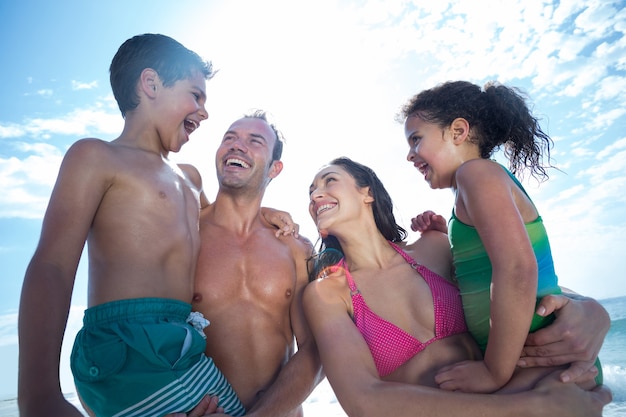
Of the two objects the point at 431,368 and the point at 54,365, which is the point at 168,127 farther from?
the point at 431,368

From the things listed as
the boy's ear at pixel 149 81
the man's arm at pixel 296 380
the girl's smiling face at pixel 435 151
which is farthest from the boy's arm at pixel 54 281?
the girl's smiling face at pixel 435 151

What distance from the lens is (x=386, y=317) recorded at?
2.96 metres

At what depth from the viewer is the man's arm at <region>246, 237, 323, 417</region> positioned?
3.03 metres

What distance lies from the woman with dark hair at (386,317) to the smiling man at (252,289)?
41cm

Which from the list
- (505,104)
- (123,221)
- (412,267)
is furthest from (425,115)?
(123,221)

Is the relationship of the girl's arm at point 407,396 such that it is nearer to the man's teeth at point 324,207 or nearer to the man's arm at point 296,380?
the man's arm at point 296,380

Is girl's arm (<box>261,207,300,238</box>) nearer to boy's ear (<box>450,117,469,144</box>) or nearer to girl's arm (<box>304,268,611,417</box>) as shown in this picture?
girl's arm (<box>304,268,611,417</box>)

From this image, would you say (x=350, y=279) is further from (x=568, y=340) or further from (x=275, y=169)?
(x=275, y=169)

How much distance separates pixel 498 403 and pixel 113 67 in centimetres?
347

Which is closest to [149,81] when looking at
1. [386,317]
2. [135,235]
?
[135,235]

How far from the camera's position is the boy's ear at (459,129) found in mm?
3008

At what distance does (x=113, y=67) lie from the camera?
3.50m

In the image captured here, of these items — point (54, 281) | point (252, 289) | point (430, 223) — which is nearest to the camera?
point (54, 281)

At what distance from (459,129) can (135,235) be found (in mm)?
2193
